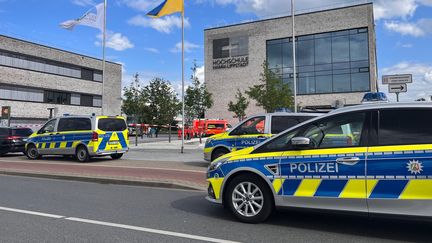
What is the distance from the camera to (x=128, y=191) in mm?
9227

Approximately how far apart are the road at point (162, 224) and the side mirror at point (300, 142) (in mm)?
982

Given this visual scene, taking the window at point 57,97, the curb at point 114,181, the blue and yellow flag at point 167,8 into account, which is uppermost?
the blue and yellow flag at point 167,8

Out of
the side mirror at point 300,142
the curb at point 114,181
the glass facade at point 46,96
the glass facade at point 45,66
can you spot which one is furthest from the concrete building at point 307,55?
the side mirror at point 300,142

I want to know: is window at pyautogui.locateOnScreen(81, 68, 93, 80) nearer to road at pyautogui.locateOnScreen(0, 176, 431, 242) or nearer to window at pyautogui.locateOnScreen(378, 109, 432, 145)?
road at pyautogui.locateOnScreen(0, 176, 431, 242)

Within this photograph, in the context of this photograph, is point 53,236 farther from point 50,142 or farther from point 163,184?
point 50,142

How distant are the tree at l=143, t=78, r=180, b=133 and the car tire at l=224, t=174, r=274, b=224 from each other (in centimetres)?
3273

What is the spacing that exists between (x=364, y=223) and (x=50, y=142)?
51.3ft

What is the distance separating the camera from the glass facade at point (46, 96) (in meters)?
46.2

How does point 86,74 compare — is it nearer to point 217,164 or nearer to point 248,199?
point 217,164

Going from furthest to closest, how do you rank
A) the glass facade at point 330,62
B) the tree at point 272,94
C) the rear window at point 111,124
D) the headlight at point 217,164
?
the glass facade at point 330,62 < the tree at point 272,94 < the rear window at point 111,124 < the headlight at point 217,164

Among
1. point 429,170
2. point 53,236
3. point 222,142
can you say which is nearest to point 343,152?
point 429,170

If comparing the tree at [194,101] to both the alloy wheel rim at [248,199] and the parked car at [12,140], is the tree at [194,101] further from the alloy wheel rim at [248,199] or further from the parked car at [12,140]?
the alloy wheel rim at [248,199]

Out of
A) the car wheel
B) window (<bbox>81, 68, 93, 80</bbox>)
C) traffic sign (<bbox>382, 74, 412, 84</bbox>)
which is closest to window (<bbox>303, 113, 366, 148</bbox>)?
traffic sign (<bbox>382, 74, 412, 84</bbox>)

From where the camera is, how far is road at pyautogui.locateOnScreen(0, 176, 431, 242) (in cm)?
526
